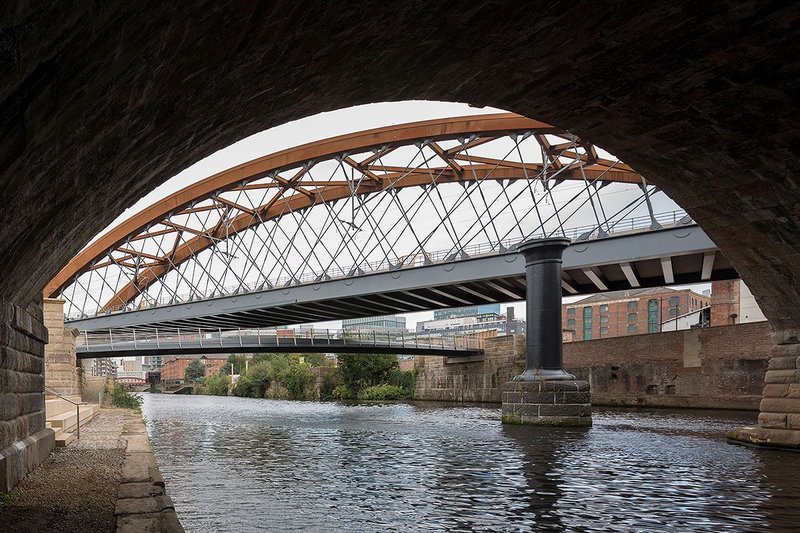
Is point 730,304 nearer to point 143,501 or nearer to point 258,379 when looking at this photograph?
point 143,501

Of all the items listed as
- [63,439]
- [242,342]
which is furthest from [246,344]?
[63,439]

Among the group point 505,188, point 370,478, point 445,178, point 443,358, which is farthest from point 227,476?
point 443,358

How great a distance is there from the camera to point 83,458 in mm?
10781

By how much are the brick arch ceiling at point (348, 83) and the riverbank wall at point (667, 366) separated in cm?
2801

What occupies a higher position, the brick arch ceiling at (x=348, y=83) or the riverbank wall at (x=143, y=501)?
the brick arch ceiling at (x=348, y=83)

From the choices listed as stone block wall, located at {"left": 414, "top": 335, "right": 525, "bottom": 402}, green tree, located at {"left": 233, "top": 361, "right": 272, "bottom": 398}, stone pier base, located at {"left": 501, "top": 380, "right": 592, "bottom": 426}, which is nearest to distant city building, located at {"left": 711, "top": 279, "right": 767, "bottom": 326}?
stone block wall, located at {"left": 414, "top": 335, "right": 525, "bottom": 402}

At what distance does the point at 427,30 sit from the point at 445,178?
4134cm

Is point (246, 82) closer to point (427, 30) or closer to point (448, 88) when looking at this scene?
point (427, 30)

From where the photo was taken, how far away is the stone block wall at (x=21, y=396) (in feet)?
25.8

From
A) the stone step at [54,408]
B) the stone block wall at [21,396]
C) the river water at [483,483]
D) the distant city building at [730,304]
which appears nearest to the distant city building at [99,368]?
the stone step at [54,408]

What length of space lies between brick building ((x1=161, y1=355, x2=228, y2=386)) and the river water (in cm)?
11996

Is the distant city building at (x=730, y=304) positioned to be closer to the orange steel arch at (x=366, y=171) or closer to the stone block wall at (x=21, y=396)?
the orange steel arch at (x=366, y=171)

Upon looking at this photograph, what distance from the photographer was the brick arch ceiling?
3639 millimetres

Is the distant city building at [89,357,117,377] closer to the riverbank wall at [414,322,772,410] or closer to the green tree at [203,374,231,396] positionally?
the green tree at [203,374,231,396]
